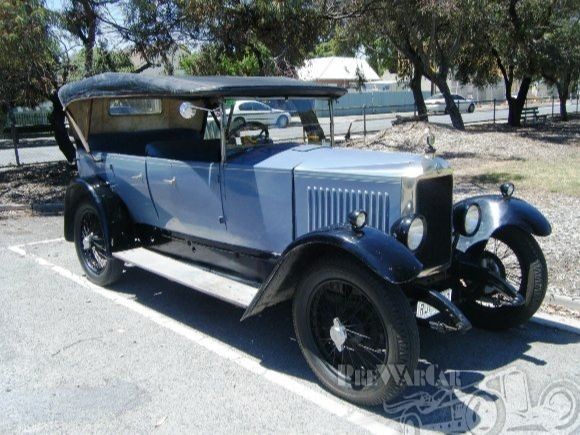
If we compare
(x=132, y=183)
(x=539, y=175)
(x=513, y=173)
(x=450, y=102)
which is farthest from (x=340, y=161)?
(x=450, y=102)

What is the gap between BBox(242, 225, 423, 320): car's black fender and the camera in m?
A: 3.35

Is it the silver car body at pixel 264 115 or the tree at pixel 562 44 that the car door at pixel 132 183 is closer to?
the silver car body at pixel 264 115

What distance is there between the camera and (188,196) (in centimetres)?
507

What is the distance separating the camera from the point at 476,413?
354 centimetres

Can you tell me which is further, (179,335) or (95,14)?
(95,14)

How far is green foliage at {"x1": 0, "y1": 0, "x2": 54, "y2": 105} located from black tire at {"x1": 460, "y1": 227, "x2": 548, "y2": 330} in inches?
300

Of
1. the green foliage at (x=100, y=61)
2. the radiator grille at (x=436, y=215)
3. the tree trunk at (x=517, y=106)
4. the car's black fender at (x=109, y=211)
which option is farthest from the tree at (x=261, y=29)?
the tree trunk at (x=517, y=106)

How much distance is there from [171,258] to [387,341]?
103 inches

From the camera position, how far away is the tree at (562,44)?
2105 centimetres

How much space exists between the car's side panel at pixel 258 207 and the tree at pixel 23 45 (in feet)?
19.6

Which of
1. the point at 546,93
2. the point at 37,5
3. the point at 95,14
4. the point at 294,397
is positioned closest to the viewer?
the point at 294,397

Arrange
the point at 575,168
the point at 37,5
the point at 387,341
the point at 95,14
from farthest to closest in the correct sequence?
the point at 575,168 → the point at 95,14 → the point at 37,5 → the point at 387,341

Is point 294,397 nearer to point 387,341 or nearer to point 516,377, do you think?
point 387,341

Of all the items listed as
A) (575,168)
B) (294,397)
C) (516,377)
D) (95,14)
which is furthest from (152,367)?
(575,168)
